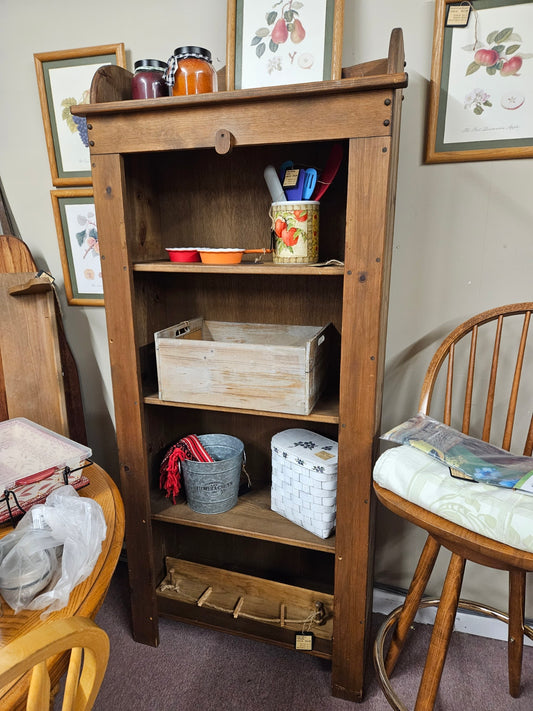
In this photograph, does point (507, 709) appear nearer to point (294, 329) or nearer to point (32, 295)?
point (294, 329)

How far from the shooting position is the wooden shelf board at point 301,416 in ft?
4.25

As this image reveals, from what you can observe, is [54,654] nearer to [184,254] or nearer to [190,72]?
[184,254]

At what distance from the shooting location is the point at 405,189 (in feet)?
4.74

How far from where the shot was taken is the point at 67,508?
87cm

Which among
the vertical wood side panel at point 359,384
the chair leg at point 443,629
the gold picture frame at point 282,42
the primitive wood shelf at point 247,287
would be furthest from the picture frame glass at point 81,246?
the chair leg at point 443,629

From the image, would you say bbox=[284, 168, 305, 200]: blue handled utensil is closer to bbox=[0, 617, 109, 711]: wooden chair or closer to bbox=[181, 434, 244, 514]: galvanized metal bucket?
bbox=[181, 434, 244, 514]: galvanized metal bucket

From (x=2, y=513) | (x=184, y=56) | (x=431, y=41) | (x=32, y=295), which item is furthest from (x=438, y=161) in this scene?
(x=2, y=513)

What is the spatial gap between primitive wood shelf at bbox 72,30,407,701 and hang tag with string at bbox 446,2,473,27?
10.0 inches

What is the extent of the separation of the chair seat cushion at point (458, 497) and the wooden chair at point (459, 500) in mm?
10

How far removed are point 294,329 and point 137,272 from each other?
0.52m

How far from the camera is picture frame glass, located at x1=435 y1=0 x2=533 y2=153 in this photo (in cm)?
127

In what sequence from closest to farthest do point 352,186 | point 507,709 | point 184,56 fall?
point 352,186 < point 184,56 < point 507,709

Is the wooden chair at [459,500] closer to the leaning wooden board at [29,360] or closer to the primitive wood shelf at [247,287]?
the primitive wood shelf at [247,287]

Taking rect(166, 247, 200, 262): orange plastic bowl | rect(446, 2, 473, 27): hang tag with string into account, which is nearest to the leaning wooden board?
rect(166, 247, 200, 262): orange plastic bowl
